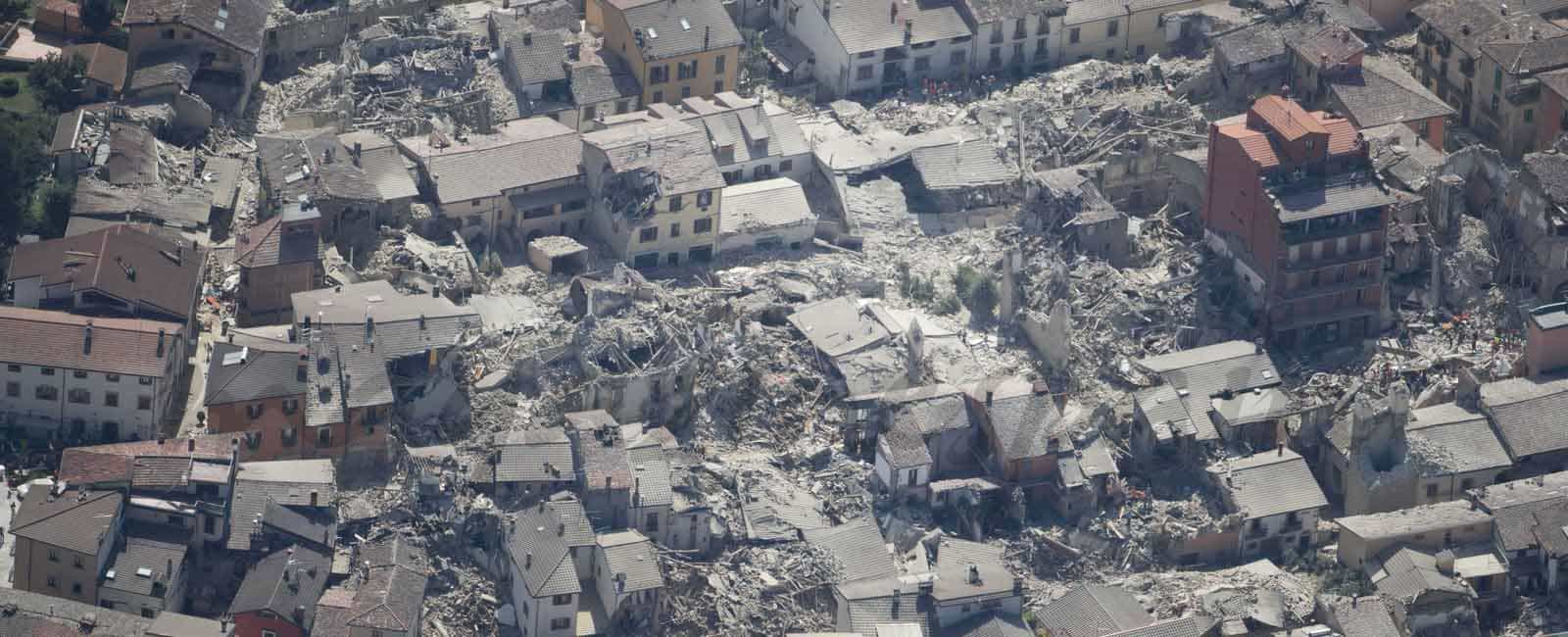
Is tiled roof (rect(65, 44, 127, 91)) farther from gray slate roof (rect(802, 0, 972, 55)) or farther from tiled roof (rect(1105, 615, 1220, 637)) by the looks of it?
tiled roof (rect(1105, 615, 1220, 637))

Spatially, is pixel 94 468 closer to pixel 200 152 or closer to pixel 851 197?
pixel 200 152

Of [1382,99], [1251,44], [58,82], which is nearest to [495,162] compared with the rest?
[58,82]

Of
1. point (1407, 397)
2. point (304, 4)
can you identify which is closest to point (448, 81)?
point (304, 4)

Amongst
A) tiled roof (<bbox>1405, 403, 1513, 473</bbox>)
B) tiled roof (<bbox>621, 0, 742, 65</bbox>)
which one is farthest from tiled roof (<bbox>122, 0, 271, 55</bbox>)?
tiled roof (<bbox>1405, 403, 1513, 473</bbox>)

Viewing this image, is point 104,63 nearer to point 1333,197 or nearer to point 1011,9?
point 1011,9

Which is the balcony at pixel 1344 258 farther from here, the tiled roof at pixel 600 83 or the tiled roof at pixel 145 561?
the tiled roof at pixel 145 561

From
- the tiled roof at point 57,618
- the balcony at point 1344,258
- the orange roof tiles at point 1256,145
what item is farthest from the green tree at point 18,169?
the balcony at point 1344,258
